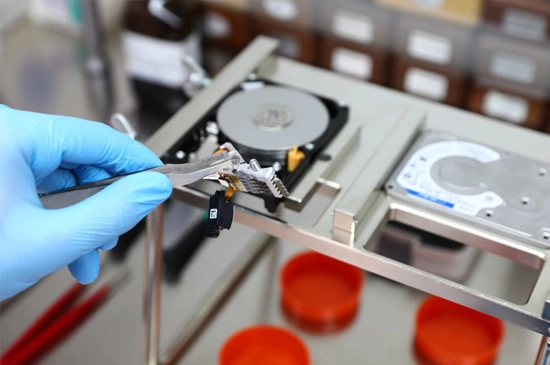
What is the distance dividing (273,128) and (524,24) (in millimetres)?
555

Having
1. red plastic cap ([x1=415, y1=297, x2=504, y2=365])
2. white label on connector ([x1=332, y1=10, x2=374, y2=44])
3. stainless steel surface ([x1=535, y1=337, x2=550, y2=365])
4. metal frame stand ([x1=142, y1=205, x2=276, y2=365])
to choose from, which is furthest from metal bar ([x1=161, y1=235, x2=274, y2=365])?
stainless steel surface ([x1=535, y1=337, x2=550, y2=365])

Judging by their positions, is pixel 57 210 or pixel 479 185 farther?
pixel 479 185

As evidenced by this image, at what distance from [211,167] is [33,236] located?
0.18 metres

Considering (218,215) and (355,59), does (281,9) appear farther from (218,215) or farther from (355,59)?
(218,215)

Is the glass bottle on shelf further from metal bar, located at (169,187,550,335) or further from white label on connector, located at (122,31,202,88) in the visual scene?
metal bar, located at (169,187,550,335)

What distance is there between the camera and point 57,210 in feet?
2.38

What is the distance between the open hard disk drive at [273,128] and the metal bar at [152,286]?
0.32 feet

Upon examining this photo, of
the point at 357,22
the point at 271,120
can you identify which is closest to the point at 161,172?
the point at 271,120

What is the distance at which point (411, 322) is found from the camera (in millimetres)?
1117

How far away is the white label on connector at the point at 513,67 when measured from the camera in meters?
1.23

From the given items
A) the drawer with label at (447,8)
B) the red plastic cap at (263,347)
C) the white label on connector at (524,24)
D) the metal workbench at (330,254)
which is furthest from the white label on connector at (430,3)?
the red plastic cap at (263,347)

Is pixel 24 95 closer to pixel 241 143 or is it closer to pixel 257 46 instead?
pixel 257 46

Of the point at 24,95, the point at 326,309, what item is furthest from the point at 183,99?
the point at 326,309

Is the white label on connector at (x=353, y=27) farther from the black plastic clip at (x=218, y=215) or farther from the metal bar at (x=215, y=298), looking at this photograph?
the black plastic clip at (x=218, y=215)
